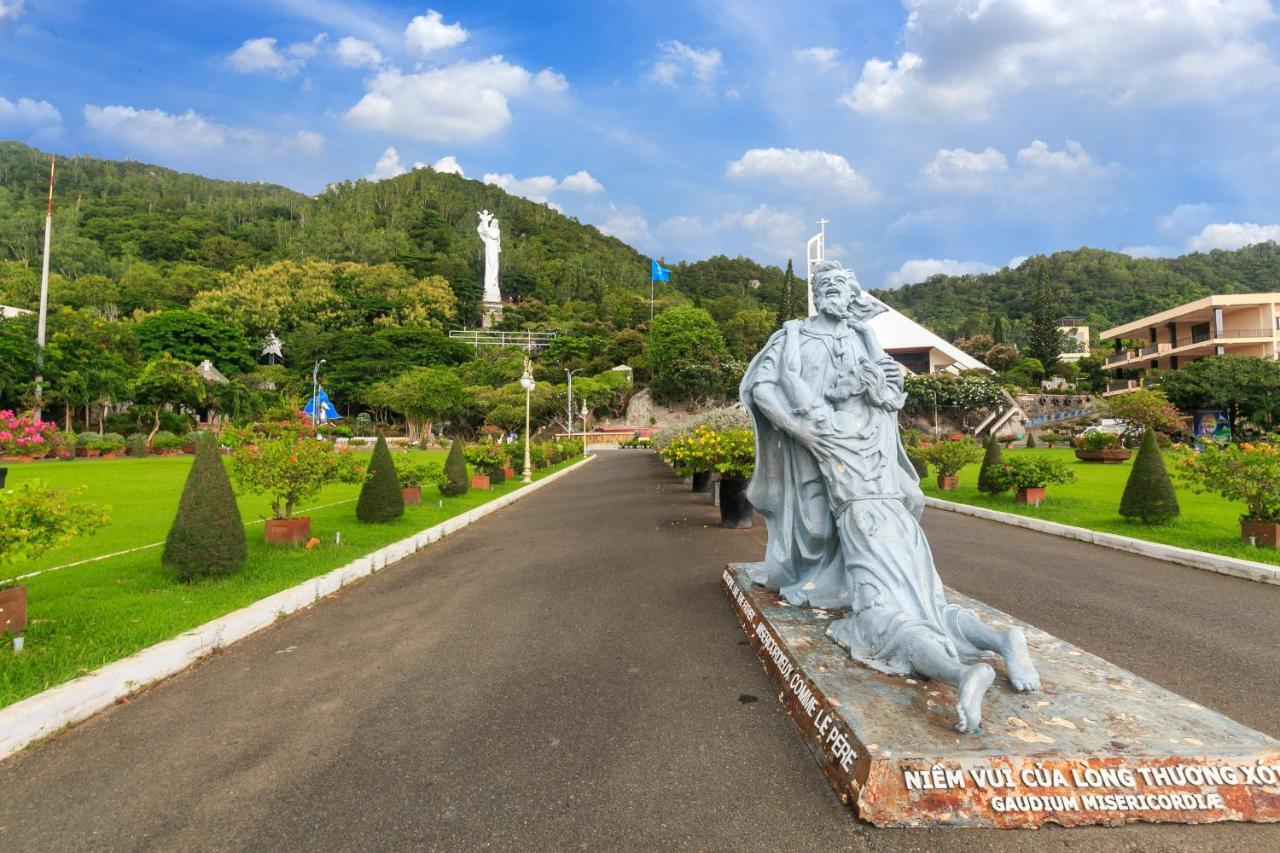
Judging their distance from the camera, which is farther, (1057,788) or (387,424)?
(387,424)

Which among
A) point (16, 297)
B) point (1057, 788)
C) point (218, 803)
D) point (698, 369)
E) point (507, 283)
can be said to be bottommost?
point (218, 803)

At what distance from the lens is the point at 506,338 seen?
81125 millimetres

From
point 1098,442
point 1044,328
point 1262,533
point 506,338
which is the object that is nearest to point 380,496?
point 1262,533

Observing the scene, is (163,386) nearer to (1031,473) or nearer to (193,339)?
(193,339)

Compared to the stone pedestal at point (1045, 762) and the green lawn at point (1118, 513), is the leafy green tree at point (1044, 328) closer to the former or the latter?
the green lawn at point (1118, 513)

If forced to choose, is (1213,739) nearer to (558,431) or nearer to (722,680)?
(722,680)

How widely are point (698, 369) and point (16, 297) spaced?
65.0m

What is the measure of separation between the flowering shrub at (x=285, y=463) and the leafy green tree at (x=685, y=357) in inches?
2251

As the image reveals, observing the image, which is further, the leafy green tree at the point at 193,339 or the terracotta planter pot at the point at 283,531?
the leafy green tree at the point at 193,339

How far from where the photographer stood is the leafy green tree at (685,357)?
65.8 metres

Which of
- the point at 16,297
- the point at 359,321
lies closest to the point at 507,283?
the point at 359,321

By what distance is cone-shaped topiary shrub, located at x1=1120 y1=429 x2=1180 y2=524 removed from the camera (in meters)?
9.86

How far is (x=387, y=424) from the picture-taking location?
62.7 metres

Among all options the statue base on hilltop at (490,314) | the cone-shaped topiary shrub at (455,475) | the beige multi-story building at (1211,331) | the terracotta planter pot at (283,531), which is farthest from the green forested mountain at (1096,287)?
the terracotta planter pot at (283,531)
